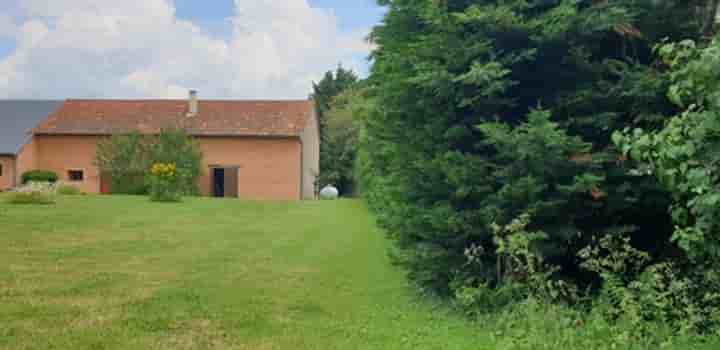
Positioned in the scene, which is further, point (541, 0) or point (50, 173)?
point (50, 173)

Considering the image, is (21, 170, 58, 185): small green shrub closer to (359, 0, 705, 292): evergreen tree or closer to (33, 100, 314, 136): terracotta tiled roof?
(33, 100, 314, 136): terracotta tiled roof

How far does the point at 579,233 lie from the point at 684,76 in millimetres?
1838

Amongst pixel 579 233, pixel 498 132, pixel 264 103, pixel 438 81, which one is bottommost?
pixel 579 233

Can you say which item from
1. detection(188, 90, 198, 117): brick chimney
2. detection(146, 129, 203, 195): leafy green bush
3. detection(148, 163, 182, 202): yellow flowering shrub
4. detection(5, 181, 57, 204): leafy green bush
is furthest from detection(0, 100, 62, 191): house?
detection(148, 163, 182, 202): yellow flowering shrub

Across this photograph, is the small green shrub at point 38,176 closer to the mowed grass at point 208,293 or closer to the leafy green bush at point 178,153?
the leafy green bush at point 178,153

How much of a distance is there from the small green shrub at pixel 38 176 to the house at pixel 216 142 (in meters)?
0.52

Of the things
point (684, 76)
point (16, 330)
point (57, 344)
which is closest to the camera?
point (684, 76)

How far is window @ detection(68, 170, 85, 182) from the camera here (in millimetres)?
28625

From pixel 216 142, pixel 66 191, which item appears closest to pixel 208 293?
pixel 66 191

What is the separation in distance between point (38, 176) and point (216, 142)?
9.28 metres

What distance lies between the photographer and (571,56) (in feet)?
14.6

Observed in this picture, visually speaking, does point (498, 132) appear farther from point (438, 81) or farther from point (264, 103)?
point (264, 103)

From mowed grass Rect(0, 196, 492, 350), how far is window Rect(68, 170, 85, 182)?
1924 cm

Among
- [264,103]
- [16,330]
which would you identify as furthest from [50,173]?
[16,330]
